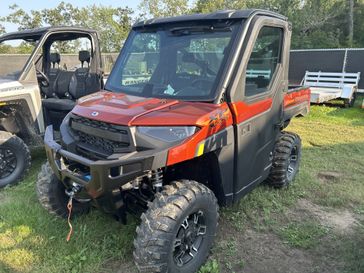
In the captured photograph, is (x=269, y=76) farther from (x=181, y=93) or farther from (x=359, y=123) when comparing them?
(x=359, y=123)

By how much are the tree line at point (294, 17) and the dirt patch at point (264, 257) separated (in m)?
19.2

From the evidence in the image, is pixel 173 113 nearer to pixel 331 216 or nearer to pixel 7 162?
pixel 331 216

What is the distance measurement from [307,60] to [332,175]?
856 cm

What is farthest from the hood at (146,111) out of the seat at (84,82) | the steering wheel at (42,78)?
the steering wheel at (42,78)

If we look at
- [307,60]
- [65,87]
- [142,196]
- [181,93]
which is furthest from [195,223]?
[307,60]

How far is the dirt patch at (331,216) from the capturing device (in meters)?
3.57

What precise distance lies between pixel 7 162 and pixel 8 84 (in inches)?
41.5

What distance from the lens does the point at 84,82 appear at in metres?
5.54

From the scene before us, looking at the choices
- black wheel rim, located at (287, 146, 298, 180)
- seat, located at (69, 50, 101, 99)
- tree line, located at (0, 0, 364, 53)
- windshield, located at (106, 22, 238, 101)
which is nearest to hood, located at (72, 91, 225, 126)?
windshield, located at (106, 22, 238, 101)

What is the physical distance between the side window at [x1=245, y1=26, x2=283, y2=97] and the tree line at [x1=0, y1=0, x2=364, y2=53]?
1834 cm

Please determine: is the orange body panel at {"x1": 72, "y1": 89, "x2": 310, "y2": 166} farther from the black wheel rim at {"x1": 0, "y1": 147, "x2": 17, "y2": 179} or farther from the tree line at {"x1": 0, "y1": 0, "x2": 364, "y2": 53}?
the tree line at {"x1": 0, "y1": 0, "x2": 364, "y2": 53}

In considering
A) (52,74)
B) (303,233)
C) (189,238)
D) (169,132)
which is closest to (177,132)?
(169,132)

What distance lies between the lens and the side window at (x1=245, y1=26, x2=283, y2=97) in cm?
309

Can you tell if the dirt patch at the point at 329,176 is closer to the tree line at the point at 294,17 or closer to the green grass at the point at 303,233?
the green grass at the point at 303,233
